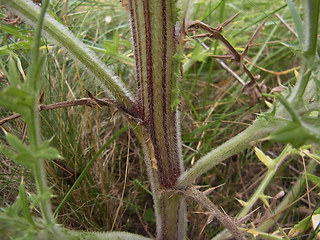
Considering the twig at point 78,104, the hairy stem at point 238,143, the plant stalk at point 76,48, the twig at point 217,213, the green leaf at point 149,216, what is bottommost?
the green leaf at point 149,216

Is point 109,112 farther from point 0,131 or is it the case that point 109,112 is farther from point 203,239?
point 203,239

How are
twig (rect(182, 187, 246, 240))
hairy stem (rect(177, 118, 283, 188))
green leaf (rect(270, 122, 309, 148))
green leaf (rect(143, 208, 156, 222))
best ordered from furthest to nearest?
1. green leaf (rect(143, 208, 156, 222))
2. twig (rect(182, 187, 246, 240))
3. hairy stem (rect(177, 118, 283, 188))
4. green leaf (rect(270, 122, 309, 148))

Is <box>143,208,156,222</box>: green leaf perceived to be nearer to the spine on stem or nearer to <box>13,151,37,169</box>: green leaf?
the spine on stem

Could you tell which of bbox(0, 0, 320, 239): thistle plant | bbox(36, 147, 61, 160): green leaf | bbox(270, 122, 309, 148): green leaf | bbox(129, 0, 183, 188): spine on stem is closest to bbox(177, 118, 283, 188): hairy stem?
bbox(0, 0, 320, 239): thistle plant

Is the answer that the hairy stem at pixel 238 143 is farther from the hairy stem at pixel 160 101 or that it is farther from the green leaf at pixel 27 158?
the green leaf at pixel 27 158

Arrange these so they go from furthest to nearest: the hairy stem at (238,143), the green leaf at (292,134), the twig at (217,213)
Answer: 1. the twig at (217,213)
2. the hairy stem at (238,143)
3. the green leaf at (292,134)

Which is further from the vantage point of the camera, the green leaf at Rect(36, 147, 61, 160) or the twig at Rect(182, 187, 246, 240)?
the twig at Rect(182, 187, 246, 240)

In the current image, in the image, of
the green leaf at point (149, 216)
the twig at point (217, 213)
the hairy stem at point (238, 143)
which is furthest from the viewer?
the green leaf at point (149, 216)

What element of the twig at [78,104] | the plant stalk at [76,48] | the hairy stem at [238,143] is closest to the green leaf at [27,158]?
the twig at [78,104]

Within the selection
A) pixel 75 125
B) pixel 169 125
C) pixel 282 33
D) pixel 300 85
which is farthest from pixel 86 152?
pixel 282 33

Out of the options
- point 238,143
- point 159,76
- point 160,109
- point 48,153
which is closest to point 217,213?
point 238,143

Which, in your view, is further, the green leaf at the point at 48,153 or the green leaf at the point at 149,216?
the green leaf at the point at 149,216
